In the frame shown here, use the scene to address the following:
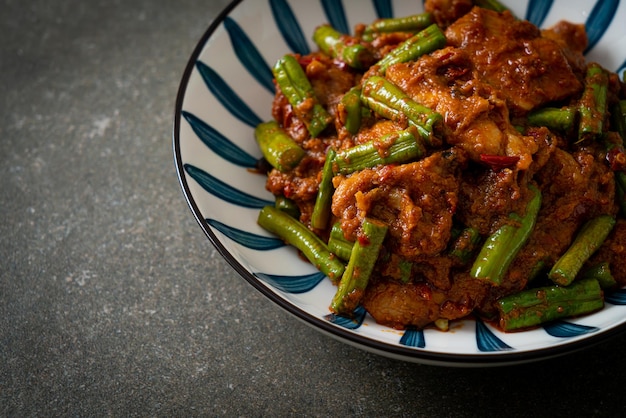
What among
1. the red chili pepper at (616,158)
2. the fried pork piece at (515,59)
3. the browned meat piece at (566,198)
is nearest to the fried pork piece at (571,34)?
the fried pork piece at (515,59)

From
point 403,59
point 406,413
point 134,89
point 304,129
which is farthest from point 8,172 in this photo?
point 406,413

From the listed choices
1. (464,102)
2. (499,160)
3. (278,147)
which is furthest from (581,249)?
(278,147)

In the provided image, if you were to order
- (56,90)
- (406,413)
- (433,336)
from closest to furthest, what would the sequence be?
(433,336), (406,413), (56,90)

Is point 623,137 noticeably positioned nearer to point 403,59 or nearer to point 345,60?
point 403,59

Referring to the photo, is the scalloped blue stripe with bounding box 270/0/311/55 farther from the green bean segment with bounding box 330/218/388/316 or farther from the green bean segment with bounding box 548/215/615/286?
the green bean segment with bounding box 548/215/615/286

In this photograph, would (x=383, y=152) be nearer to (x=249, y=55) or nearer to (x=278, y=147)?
(x=278, y=147)
